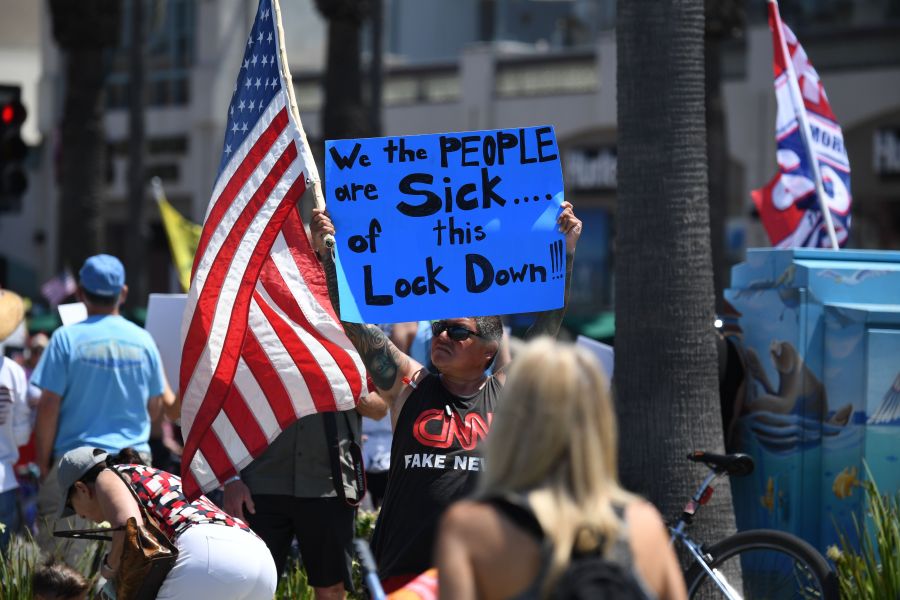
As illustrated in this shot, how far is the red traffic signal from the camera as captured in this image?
12.3 m

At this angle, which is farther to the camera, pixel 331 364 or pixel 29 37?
pixel 29 37

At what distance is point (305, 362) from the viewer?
5.76 m

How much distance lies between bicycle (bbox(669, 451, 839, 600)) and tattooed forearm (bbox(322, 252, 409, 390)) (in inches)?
69.4

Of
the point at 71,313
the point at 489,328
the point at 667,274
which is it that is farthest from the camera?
the point at 71,313

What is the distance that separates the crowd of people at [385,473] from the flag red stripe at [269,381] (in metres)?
0.28

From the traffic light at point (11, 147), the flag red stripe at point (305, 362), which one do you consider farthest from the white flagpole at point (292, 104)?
the traffic light at point (11, 147)

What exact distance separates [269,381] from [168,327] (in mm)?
2606

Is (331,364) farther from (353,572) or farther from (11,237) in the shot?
(11,237)

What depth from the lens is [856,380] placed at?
266 inches

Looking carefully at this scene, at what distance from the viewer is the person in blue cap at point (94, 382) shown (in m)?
7.02

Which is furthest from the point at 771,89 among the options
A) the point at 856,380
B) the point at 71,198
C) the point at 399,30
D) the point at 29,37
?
the point at 29,37

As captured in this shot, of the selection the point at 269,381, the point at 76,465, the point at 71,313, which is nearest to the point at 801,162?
the point at 71,313

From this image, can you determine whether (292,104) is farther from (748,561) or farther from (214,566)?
(748,561)

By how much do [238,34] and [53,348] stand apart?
29.9 m
